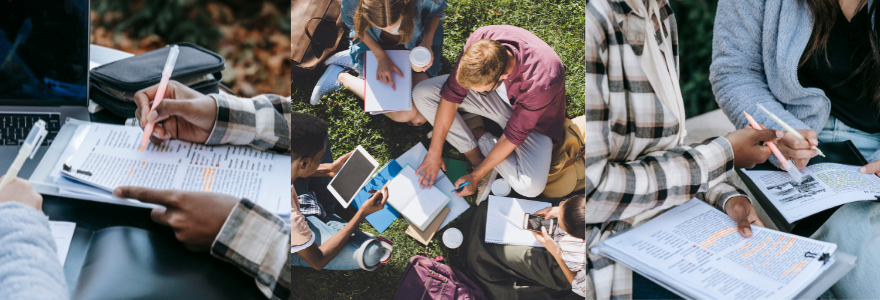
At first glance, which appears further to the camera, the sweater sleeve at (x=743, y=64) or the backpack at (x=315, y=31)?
the sweater sleeve at (x=743, y=64)

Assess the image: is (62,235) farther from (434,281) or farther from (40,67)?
(434,281)

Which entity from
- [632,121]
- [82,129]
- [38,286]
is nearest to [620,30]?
[632,121]

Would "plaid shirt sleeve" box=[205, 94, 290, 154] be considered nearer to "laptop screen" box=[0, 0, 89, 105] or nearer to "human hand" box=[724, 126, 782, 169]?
"laptop screen" box=[0, 0, 89, 105]

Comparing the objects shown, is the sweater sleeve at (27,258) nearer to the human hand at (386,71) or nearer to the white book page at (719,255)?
the human hand at (386,71)

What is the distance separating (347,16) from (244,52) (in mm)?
2377

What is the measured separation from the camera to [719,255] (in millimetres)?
987

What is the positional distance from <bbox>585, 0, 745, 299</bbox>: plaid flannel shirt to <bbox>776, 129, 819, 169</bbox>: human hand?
0.28 meters

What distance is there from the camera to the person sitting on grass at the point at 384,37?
848 millimetres

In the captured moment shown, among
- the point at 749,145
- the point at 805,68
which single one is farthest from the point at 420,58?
the point at 805,68

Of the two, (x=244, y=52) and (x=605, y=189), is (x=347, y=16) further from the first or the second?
(x=244, y=52)

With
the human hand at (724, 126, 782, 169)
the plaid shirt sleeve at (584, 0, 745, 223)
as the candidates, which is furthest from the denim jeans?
the human hand at (724, 126, 782, 169)

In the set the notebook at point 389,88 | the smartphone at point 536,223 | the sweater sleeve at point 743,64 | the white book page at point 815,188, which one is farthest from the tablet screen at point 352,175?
the sweater sleeve at point 743,64

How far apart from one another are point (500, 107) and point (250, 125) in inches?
29.9

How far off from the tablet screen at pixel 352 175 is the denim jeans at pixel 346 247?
0.06 m
